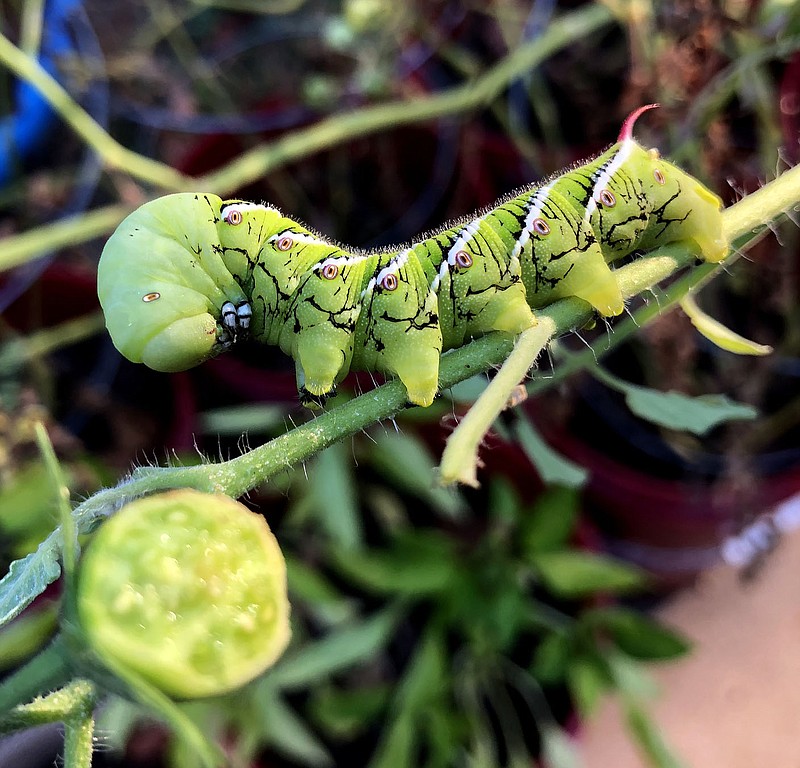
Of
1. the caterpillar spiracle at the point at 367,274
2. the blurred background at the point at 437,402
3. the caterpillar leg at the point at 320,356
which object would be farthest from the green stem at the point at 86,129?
the caterpillar leg at the point at 320,356

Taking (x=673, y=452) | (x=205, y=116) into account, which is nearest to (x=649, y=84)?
(x=673, y=452)

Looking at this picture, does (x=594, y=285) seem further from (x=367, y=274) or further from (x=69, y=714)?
(x=69, y=714)

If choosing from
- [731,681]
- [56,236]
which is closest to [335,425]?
[56,236]

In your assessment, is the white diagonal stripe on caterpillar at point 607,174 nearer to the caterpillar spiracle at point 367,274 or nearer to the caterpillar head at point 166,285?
the caterpillar spiracle at point 367,274

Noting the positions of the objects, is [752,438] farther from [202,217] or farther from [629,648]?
[202,217]

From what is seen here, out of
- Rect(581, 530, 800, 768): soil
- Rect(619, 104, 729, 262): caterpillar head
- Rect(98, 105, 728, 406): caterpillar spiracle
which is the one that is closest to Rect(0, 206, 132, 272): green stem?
Rect(98, 105, 728, 406): caterpillar spiracle

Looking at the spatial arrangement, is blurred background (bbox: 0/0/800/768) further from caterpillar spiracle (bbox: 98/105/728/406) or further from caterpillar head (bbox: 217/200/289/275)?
caterpillar head (bbox: 217/200/289/275)

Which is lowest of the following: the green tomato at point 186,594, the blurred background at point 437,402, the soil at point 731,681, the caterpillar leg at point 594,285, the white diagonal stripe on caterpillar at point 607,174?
the soil at point 731,681
